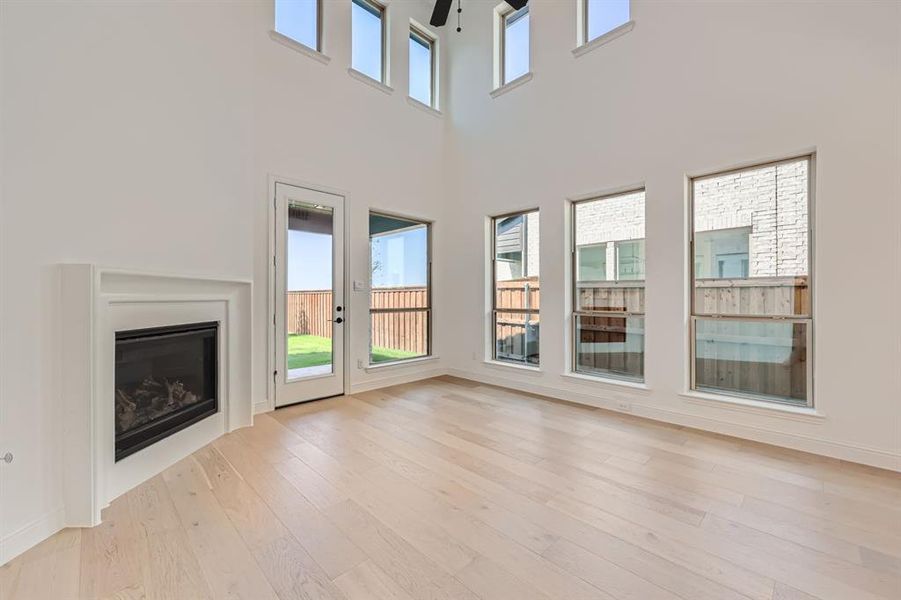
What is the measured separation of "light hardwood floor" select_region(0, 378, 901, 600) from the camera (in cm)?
148

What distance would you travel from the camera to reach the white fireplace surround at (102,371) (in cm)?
188

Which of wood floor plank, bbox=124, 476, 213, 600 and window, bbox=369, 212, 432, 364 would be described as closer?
wood floor plank, bbox=124, 476, 213, 600

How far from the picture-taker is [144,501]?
209cm

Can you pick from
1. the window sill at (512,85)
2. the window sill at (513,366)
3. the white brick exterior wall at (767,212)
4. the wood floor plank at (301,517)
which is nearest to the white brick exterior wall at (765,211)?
the white brick exterior wall at (767,212)

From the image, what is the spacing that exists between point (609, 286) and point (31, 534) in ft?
14.5

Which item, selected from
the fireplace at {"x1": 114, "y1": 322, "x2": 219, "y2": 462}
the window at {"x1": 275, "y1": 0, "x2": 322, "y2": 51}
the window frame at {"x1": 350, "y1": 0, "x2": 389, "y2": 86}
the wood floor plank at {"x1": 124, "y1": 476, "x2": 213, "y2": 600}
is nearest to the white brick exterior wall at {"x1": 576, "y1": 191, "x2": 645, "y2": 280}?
the window frame at {"x1": 350, "y1": 0, "x2": 389, "y2": 86}

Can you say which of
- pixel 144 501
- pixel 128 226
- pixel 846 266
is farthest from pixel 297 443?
pixel 846 266

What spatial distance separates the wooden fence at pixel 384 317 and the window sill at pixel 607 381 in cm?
203

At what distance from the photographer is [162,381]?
8.64 ft

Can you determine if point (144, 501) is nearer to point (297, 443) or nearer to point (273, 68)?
point (297, 443)

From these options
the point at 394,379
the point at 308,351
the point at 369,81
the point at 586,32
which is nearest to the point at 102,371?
the point at 308,351

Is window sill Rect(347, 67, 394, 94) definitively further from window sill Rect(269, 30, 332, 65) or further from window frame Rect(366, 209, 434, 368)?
window frame Rect(366, 209, 434, 368)

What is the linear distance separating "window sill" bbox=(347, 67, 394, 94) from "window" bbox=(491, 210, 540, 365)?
2130 mm

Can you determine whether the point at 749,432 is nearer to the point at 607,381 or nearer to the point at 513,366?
the point at 607,381
